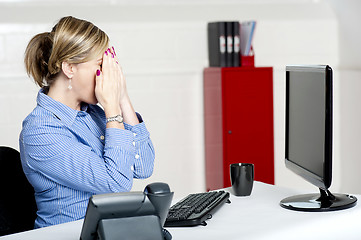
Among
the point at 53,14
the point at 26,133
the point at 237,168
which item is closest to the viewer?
the point at 26,133

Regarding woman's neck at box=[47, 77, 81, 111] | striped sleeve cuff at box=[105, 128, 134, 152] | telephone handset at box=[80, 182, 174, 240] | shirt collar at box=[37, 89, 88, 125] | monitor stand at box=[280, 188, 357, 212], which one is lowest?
monitor stand at box=[280, 188, 357, 212]

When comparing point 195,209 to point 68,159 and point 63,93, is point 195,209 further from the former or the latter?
point 63,93

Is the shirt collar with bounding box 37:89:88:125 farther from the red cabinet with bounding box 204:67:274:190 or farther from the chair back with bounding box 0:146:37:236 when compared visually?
the red cabinet with bounding box 204:67:274:190

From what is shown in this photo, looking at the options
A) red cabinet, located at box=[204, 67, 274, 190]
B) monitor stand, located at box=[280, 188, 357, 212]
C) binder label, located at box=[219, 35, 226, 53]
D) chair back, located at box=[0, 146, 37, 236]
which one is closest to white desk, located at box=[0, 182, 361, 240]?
monitor stand, located at box=[280, 188, 357, 212]

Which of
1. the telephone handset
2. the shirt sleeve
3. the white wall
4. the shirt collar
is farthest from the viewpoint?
the white wall

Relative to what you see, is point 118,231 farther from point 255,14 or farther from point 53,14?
point 255,14

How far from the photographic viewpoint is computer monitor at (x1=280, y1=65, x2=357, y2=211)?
1.67 metres

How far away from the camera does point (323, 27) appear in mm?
3990

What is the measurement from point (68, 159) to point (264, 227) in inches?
24.6

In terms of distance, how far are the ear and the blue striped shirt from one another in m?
0.10

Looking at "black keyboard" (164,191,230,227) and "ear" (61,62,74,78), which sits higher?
"ear" (61,62,74,78)

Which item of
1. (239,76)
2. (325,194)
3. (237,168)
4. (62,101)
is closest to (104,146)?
(62,101)

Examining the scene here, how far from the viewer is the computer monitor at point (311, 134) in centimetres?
167

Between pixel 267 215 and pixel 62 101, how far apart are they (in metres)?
0.76
